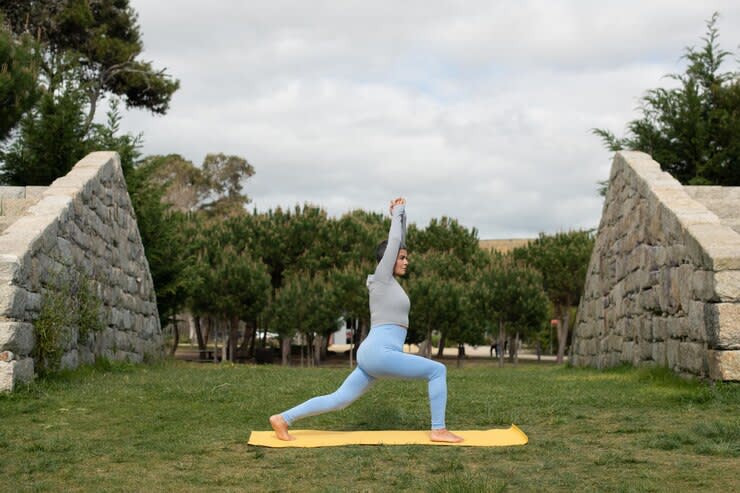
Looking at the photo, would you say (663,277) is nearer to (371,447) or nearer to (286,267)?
(371,447)

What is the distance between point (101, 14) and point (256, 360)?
15.9 meters

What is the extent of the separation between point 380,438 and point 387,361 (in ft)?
1.96

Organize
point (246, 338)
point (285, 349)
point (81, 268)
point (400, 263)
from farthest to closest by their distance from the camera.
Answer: point (246, 338)
point (285, 349)
point (81, 268)
point (400, 263)

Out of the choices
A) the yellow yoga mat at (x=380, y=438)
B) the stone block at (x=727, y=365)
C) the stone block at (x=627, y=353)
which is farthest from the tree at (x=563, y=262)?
Answer: the yellow yoga mat at (x=380, y=438)

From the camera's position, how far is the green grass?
4863 millimetres

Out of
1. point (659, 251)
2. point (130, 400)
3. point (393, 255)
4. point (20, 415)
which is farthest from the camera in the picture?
point (659, 251)

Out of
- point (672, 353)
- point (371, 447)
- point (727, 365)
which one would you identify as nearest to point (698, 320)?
point (727, 365)

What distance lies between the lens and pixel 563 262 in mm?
43625

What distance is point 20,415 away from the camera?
7332 mm

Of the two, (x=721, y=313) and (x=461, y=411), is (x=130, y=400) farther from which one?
(x=721, y=313)

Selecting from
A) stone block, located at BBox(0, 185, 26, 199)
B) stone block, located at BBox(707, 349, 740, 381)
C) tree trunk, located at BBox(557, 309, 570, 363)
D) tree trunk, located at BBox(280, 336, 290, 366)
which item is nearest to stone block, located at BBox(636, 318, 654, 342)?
stone block, located at BBox(707, 349, 740, 381)

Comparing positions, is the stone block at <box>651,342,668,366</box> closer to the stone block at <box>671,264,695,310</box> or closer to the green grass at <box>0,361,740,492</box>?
the green grass at <box>0,361,740,492</box>

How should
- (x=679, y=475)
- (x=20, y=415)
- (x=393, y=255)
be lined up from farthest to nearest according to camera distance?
(x=20, y=415)
(x=393, y=255)
(x=679, y=475)

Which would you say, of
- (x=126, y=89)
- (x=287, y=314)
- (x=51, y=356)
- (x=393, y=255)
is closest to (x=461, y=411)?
(x=393, y=255)
